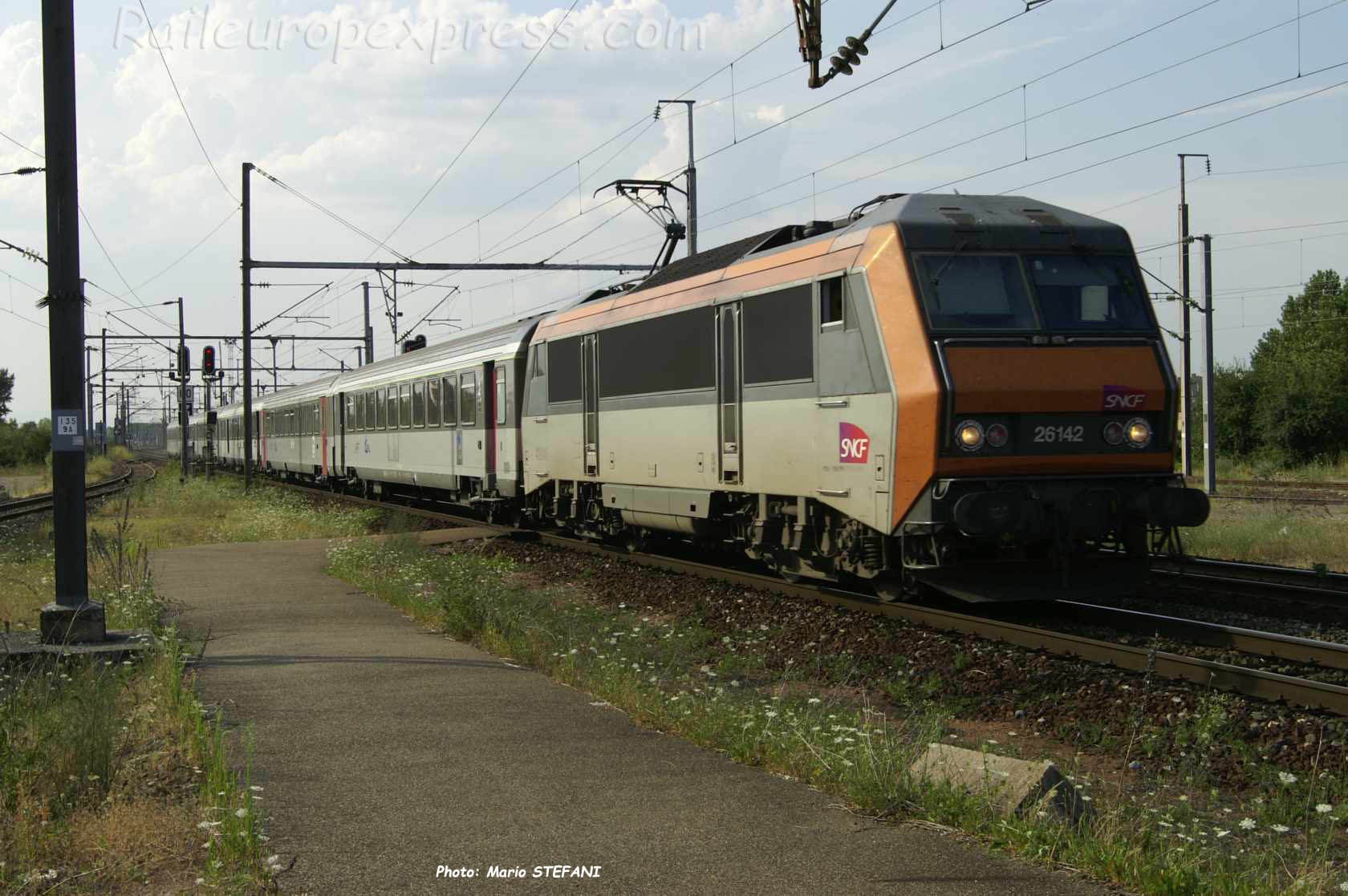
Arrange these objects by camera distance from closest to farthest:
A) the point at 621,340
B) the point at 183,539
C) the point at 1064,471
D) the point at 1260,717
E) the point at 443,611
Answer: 1. the point at 1260,717
2. the point at 1064,471
3. the point at 443,611
4. the point at 621,340
5. the point at 183,539

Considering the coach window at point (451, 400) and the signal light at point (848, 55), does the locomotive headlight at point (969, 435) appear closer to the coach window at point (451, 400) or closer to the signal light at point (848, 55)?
the signal light at point (848, 55)

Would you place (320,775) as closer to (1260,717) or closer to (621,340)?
(1260,717)

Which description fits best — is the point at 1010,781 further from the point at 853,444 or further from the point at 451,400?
the point at 451,400

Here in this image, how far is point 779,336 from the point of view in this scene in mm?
11836

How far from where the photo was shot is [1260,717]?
24.0 ft

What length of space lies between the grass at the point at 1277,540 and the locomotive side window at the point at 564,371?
318 inches

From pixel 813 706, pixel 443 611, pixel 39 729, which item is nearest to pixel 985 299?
pixel 813 706

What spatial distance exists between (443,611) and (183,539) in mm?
13531

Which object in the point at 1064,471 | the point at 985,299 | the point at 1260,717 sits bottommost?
the point at 1260,717

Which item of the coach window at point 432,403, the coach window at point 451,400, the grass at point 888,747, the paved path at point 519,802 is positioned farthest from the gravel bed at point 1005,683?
the coach window at point 432,403

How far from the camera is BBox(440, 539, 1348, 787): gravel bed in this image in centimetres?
688

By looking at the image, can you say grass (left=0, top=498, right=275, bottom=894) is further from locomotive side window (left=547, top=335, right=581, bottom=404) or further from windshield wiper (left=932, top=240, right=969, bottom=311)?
locomotive side window (left=547, top=335, right=581, bottom=404)

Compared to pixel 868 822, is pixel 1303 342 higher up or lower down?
higher up

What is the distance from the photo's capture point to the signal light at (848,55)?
1288cm
